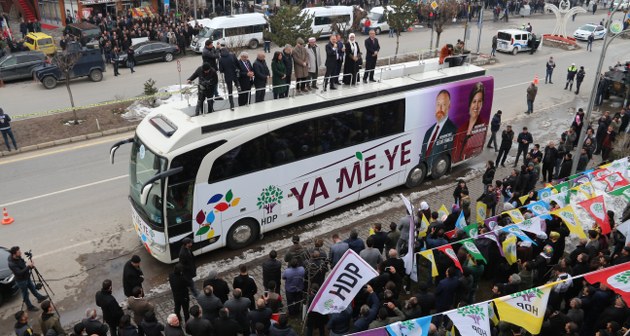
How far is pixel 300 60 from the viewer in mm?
14328

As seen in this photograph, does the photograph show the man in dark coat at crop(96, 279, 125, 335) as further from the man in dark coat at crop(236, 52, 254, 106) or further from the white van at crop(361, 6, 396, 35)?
the white van at crop(361, 6, 396, 35)

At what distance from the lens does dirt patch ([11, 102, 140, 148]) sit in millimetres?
20048

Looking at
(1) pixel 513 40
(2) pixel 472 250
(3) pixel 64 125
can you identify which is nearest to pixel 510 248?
(2) pixel 472 250

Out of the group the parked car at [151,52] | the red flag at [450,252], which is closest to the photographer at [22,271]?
the red flag at [450,252]

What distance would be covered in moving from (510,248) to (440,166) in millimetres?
6269

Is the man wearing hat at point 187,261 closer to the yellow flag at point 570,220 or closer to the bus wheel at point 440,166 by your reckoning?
the yellow flag at point 570,220

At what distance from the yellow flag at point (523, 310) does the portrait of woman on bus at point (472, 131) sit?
8.61m

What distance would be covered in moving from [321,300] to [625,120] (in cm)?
1615

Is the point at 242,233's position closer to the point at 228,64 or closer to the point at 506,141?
the point at 228,64

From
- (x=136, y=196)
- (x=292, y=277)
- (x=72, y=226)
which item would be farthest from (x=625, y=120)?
(x=72, y=226)

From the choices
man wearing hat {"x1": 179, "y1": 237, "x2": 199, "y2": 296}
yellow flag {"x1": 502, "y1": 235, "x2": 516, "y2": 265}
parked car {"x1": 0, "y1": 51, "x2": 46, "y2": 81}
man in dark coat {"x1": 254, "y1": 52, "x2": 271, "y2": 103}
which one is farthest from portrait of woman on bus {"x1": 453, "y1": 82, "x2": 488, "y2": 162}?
parked car {"x1": 0, "y1": 51, "x2": 46, "y2": 81}

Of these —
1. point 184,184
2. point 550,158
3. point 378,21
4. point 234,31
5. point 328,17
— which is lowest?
point 550,158

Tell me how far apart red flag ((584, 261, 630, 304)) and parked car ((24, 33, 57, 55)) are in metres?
30.0

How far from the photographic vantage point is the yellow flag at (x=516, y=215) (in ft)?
38.4
